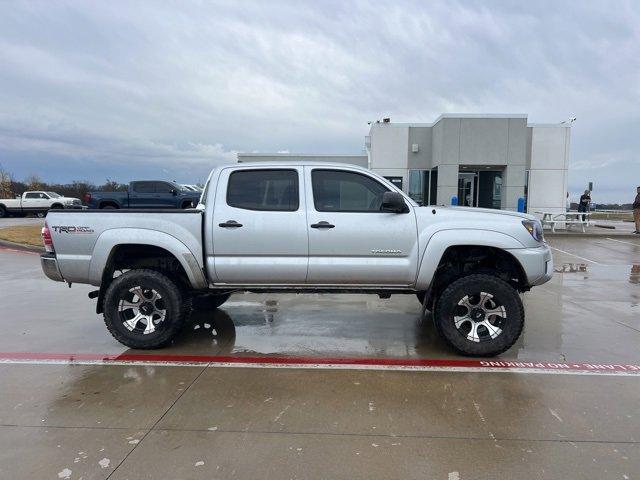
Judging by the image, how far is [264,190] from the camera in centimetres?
512

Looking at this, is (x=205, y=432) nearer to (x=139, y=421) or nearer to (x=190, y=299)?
(x=139, y=421)

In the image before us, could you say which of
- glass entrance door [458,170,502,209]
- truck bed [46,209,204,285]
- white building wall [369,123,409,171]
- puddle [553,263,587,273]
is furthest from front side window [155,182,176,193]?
truck bed [46,209,204,285]

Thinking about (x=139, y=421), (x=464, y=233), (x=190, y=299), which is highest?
(x=464, y=233)

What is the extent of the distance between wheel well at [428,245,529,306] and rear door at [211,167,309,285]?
1518 mm

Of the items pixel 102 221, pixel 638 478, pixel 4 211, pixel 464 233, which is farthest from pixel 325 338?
pixel 4 211

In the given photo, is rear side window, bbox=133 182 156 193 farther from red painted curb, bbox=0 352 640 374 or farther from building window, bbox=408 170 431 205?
red painted curb, bbox=0 352 640 374

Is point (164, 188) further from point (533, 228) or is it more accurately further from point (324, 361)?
point (533, 228)

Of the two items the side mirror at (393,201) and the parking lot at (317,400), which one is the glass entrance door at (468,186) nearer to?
the parking lot at (317,400)

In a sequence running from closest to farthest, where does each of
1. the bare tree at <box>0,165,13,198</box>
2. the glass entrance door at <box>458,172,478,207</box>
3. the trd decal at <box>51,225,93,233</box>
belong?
the trd decal at <box>51,225,93,233</box>
the glass entrance door at <box>458,172,478,207</box>
the bare tree at <box>0,165,13,198</box>

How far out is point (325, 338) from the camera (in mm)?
5527

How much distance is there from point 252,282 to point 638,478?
360 centimetres

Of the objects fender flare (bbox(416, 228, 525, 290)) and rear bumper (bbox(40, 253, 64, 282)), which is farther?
rear bumper (bbox(40, 253, 64, 282))

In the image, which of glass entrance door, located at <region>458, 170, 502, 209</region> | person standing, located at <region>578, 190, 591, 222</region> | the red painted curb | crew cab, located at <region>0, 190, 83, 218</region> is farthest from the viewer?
crew cab, located at <region>0, 190, 83, 218</region>

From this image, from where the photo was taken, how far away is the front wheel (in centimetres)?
476
